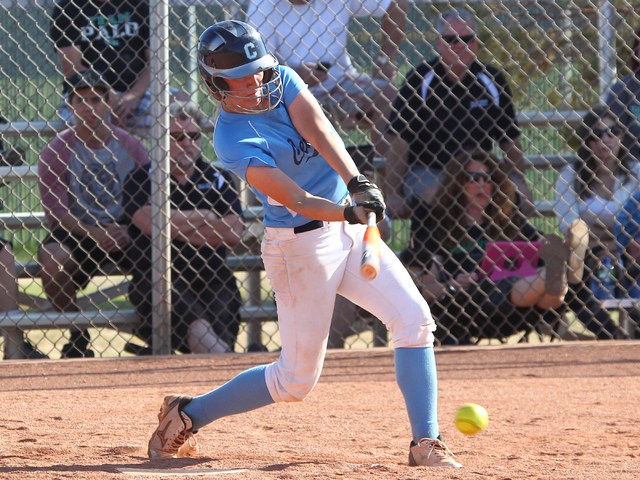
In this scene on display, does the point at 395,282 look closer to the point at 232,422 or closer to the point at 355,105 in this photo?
the point at 232,422

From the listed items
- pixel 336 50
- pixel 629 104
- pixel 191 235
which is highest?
pixel 629 104

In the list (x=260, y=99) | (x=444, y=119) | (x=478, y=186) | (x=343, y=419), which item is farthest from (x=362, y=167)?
(x=260, y=99)

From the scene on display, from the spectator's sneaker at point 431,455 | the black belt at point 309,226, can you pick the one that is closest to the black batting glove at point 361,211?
the black belt at point 309,226

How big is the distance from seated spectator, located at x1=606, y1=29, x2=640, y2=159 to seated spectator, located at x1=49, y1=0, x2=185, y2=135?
2.66 meters

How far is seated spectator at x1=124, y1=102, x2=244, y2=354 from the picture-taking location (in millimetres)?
5758

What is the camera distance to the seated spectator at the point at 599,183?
6035 millimetres

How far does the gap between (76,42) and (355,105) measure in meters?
1.72

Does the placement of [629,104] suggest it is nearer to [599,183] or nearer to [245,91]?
[599,183]

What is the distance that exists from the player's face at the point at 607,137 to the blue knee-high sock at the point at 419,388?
10.5 feet

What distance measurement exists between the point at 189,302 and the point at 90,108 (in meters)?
1.26

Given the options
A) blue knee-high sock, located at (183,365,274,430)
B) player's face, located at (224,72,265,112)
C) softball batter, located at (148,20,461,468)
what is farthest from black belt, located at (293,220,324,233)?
blue knee-high sock, located at (183,365,274,430)

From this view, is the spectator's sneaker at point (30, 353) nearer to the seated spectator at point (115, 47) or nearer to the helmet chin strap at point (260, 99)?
the seated spectator at point (115, 47)

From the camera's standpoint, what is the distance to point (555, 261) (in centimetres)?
562

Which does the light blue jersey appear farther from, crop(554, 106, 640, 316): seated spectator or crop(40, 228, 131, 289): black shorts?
crop(554, 106, 640, 316): seated spectator
